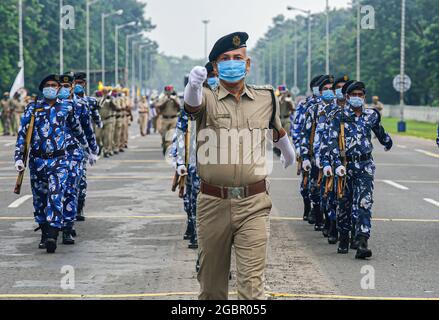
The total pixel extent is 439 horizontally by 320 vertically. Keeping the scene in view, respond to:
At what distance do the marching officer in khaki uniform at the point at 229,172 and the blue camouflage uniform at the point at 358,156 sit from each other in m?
4.93

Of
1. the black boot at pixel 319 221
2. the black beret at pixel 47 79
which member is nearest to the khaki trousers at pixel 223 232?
the black beret at pixel 47 79

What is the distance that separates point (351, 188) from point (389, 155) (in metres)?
20.0

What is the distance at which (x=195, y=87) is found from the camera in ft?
22.2

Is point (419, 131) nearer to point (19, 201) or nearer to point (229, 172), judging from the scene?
point (19, 201)

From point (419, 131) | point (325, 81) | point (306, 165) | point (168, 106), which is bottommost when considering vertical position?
point (419, 131)

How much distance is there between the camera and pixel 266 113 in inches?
289

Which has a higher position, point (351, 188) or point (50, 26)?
point (50, 26)

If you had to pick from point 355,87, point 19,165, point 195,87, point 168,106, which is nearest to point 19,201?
point 19,165

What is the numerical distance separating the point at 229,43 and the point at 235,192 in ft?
3.08

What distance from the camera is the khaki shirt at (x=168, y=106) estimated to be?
29359 millimetres
